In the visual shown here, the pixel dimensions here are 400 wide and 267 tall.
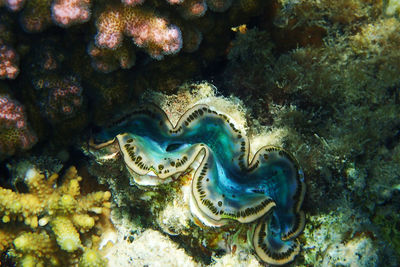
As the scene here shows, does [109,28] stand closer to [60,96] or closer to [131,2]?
[131,2]

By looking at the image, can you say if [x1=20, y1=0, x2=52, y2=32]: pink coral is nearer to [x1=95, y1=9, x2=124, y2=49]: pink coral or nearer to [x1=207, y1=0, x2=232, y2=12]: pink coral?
[x1=95, y1=9, x2=124, y2=49]: pink coral

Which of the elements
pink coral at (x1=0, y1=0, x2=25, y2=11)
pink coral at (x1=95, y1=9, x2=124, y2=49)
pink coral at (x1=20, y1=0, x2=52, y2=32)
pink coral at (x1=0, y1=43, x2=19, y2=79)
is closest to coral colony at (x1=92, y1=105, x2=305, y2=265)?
pink coral at (x1=95, y1=9, x2=124, y2=49)

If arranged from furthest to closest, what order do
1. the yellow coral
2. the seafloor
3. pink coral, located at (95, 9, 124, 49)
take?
the yellow coral → the seafloor → pink coral, located at (95, 9, 124, 49)

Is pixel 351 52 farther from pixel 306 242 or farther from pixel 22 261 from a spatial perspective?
pixel 22 261

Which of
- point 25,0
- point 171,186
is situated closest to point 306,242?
point 171,186

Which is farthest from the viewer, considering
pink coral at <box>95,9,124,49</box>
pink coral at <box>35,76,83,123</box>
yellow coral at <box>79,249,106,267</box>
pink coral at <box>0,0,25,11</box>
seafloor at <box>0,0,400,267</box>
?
yellow coral at <box>79,249,106,267</box>

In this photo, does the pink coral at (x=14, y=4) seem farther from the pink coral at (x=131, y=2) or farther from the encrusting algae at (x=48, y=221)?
the encrusting algae at (x=48, y=221)
